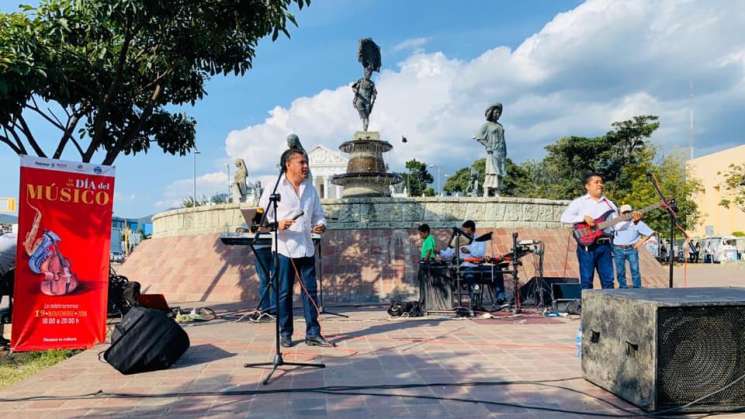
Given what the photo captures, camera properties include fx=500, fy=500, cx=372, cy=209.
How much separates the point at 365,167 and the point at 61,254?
39.9 ft

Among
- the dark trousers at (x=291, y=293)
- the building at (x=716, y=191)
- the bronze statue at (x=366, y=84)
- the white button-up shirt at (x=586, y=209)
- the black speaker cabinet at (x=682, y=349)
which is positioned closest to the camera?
the black speaker cabinet at (x=682, y=349)

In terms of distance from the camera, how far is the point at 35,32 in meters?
5.93

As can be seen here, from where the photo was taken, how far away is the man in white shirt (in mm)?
5293

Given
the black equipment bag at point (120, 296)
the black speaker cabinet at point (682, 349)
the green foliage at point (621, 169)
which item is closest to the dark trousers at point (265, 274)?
the black equipment bag at point (120, 296)

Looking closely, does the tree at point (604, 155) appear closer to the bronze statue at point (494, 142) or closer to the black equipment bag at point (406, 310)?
the bronze statue at point (494, 142)

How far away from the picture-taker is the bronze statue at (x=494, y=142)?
1478cm

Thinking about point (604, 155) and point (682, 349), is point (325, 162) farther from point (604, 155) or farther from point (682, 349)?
point (682, 349)

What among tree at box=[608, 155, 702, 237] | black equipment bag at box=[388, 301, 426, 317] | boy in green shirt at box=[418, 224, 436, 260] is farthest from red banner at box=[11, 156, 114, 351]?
tree at box=[608, 155, 702, 237]

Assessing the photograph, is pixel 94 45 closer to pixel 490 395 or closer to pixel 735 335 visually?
pixel 490 395

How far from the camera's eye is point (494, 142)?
14758 mm

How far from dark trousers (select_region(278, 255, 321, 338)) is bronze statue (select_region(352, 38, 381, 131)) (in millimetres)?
12707

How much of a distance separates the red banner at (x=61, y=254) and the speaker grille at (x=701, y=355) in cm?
522

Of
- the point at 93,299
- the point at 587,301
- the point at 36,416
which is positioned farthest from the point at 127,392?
the point at 587,301

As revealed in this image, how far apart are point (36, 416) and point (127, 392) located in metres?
0.60
